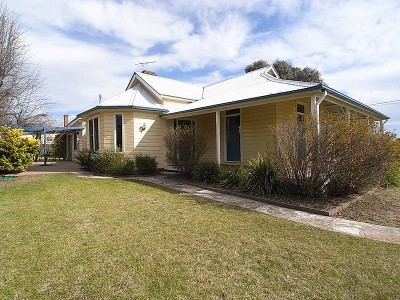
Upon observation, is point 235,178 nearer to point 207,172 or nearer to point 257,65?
point 207,172

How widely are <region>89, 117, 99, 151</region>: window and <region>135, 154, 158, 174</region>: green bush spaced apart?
2.89 metres

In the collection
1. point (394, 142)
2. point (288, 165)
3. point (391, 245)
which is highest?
point (394, 142)

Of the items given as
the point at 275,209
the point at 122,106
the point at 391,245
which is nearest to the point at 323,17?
the point at 275,209

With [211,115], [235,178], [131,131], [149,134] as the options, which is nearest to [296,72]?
[211,115]

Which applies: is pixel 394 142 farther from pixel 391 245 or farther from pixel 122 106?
pixel 122 106

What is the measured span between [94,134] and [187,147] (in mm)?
6510

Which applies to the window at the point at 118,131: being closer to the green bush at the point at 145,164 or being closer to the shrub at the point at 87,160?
the green bush at the point at 145,164

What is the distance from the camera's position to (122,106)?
41.7 ft

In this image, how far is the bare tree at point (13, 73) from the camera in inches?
480

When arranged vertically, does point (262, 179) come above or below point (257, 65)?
below

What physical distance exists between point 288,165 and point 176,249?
4316 mm

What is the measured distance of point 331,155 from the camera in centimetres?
633

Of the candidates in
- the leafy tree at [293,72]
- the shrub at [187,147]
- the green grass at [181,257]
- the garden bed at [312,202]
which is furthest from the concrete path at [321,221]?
the leafy tree at [293,72]

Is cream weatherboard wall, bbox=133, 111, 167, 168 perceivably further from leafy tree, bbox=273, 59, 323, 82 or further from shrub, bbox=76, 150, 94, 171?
leafy tree, bbox=273, 59, 323, 82
